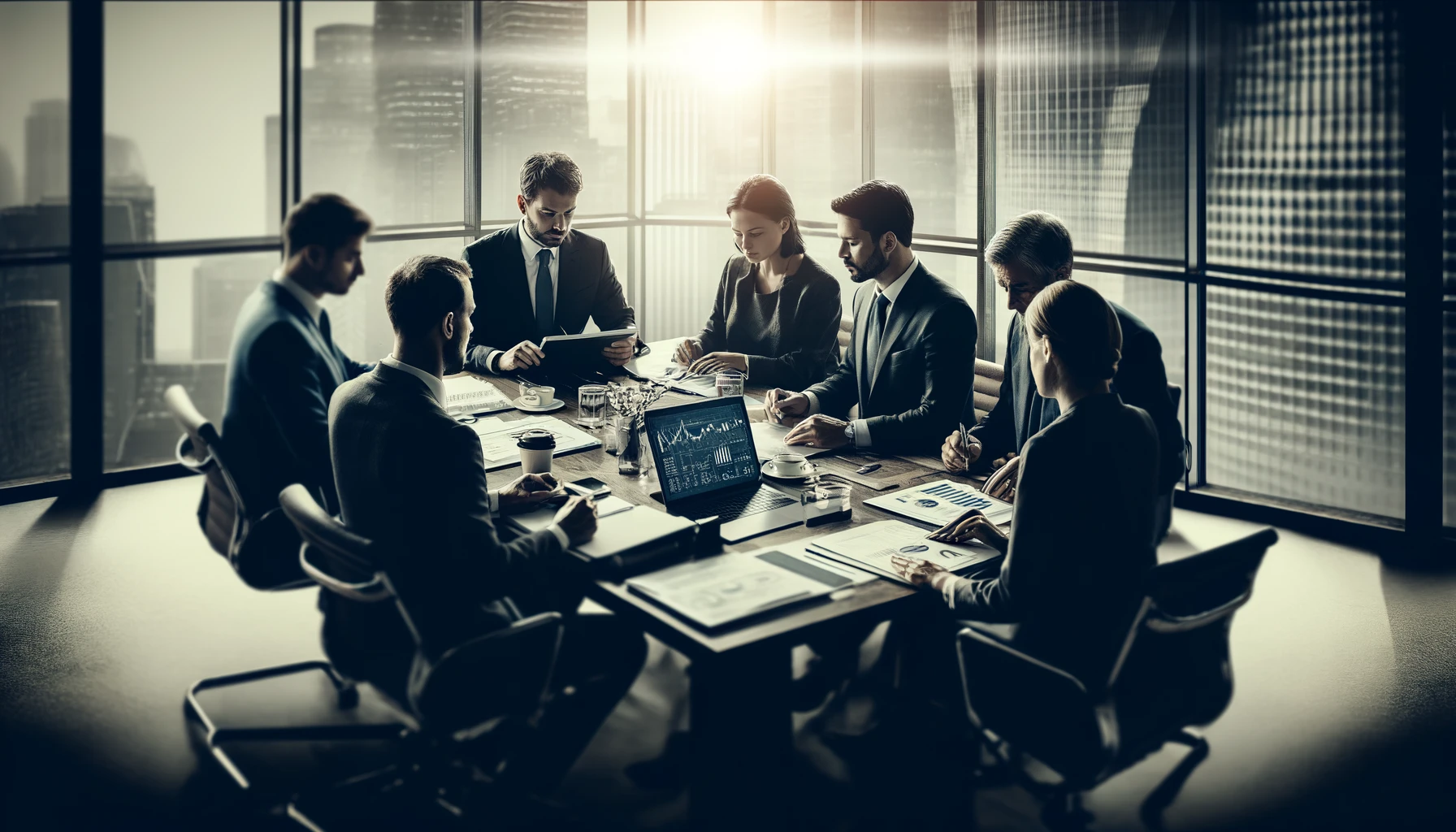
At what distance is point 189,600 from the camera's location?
4789 mm

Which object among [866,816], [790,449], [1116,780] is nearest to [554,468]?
[790,449]

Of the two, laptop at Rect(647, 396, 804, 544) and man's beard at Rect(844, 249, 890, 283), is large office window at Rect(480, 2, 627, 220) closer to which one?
man's beard at Rect(844, 249, 890, 283)

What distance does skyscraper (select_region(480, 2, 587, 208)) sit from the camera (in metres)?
7.21

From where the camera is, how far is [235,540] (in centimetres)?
346

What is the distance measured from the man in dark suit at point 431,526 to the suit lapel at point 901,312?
4.92 ft

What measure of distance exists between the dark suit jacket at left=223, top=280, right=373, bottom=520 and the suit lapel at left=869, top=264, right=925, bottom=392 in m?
1.87

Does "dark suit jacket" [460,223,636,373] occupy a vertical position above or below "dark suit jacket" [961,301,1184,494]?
above

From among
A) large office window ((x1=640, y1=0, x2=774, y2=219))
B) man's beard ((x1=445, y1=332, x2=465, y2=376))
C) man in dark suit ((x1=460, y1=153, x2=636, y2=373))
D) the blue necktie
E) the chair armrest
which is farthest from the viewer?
large office window ((x1=640, y1=0, x2=774, y2=219))

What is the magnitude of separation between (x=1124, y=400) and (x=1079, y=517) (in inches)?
41.0

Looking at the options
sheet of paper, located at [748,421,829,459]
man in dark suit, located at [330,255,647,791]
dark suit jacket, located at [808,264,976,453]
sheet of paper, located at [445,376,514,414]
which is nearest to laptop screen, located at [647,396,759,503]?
sheet of paper, located at [748,421,829,459]

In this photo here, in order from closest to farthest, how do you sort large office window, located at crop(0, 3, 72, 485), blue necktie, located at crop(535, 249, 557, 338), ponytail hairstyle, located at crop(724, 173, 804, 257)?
1. ponytail hairstyle, located at crop(724, 173, 804, 257)
2. blue necktie, located at crop(535, 249, 557, 338)
3. large office window, located at crop(0, 3, 72, 485)

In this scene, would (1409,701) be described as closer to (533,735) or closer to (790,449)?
(790,449)

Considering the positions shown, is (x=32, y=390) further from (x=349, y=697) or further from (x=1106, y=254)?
(x=1106, y=254)

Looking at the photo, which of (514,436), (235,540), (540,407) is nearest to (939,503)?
(514,436)
